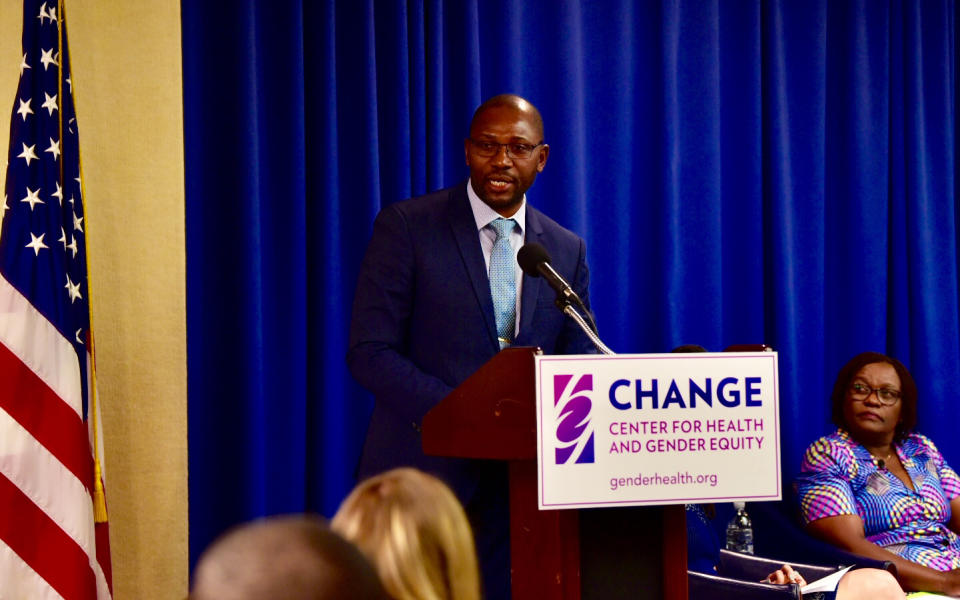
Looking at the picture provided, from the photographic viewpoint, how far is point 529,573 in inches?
86.4

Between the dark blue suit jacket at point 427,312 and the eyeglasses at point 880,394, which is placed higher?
the dark blue suit jacket at point 427,312

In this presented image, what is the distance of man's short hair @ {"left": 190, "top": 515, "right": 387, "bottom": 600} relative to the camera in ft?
2.49

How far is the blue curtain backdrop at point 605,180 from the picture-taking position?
12.7 feet

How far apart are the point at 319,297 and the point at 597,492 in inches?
85.8

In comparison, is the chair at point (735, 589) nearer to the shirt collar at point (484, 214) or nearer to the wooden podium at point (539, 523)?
the wooden podium at point (539, 523)

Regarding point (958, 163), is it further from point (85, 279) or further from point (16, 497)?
point (16, 497)

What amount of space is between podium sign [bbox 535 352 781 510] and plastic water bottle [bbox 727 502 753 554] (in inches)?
85.6

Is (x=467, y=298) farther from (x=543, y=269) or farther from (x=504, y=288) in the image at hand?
(x=543, y=269)

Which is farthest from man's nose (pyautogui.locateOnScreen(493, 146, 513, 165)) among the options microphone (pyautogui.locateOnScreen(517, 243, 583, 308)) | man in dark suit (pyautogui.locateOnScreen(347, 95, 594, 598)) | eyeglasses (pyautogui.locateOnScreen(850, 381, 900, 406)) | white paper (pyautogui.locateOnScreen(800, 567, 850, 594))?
eyeglasses (pyautogui.locateOnScreen(850, 381, 900, 406))

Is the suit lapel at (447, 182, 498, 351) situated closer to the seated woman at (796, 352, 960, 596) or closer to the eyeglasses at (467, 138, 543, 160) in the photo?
the eyeglasses at (467, 138, 543, 160)

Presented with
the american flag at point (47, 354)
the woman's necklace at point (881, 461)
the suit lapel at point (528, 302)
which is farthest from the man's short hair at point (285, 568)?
the woman's necklace at point (881, 461)

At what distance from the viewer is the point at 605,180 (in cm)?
464

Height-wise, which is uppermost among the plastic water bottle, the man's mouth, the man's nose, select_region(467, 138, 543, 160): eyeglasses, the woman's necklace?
select_region(467, 138, 543, 160): eyeglasses

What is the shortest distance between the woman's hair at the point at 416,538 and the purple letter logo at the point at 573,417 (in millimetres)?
885
